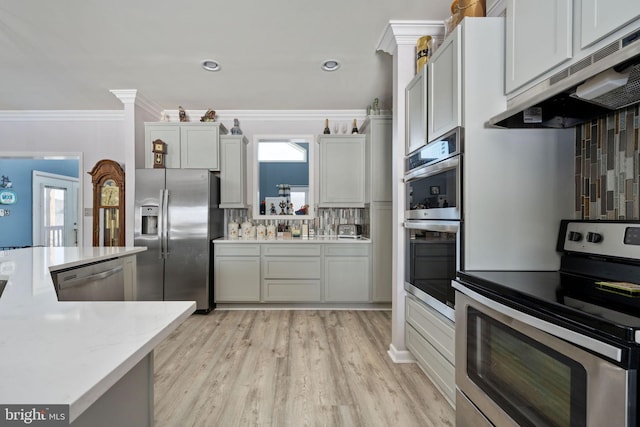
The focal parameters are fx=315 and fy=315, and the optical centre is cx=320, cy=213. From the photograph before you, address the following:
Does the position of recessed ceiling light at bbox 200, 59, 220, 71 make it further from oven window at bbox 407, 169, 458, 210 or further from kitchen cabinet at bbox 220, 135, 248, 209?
oven window at bbox 407, 169, 458, 210

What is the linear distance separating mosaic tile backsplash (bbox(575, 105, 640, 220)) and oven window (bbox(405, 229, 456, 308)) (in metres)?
0.62

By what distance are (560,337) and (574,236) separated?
0.78 meters

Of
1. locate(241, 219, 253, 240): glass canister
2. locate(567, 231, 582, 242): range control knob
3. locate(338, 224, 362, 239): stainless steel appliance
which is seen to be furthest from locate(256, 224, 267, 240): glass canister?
locate(567, 231, 582, 242): range control knob

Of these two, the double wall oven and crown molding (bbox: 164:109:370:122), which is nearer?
the double wall oven

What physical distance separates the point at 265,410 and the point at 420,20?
285 centimetres

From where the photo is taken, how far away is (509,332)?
3.65ft

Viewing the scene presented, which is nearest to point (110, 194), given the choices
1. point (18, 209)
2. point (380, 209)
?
point (18, 209)

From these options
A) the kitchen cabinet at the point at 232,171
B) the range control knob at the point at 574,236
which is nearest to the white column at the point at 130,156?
the kitchen cabinet at the point at 232,171

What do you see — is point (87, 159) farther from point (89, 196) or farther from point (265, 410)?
point (265, 410)

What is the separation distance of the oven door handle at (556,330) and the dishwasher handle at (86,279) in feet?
7.33

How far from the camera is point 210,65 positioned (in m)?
3.06

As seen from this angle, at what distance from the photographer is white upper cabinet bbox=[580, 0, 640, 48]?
3.20ft

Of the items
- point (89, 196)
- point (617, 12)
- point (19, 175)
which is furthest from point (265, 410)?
point (19, 175)

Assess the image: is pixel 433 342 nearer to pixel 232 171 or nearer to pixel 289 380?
pixel 289 380
